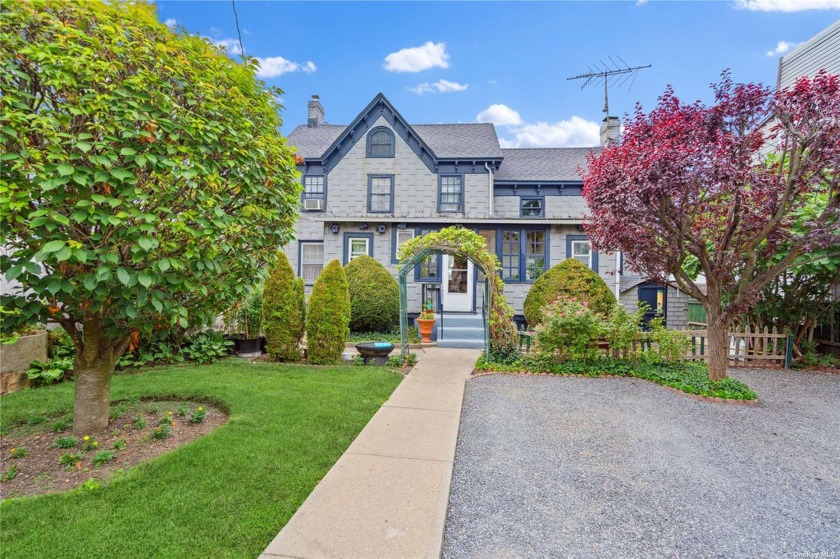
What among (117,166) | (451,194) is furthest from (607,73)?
(117,166)

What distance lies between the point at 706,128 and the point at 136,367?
924 centimetres

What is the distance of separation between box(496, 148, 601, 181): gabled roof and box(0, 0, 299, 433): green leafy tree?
38.7ft

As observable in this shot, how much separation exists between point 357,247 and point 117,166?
10187 millimetres

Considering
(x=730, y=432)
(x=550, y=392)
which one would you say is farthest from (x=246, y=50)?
(x=730, y=432)

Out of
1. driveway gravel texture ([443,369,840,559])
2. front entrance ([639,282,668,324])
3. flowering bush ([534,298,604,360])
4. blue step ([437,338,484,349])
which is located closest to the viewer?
driveway gravel texture ([443,369,840,559])

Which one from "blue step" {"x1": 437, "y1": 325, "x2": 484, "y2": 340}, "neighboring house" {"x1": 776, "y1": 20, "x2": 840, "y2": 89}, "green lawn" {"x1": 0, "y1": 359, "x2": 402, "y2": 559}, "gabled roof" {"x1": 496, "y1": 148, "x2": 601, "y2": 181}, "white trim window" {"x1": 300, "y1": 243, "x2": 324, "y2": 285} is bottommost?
"green lawn" {"x1": 0, "y1": 359, "x2": 402, "y2": 559}

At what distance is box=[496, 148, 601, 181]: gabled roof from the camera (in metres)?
14.1

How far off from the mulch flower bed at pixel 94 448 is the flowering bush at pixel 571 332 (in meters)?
5.22

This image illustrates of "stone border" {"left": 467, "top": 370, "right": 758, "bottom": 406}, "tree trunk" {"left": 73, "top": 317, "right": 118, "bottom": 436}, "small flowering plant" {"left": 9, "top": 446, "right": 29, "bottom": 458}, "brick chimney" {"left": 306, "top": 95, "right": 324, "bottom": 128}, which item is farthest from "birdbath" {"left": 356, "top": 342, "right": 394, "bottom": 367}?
"brick chimney" {"left": 306, "top": 95, "right": 324, "bottom": 128}

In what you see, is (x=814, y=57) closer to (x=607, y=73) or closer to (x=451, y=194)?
(x=607, y=73)

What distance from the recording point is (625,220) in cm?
599

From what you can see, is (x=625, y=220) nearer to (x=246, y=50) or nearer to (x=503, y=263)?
(x=246, y=50)

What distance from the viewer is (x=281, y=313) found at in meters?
7.40

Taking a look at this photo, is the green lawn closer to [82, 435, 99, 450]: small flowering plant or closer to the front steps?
[82, 435, 99, 450]: small flowering plant
